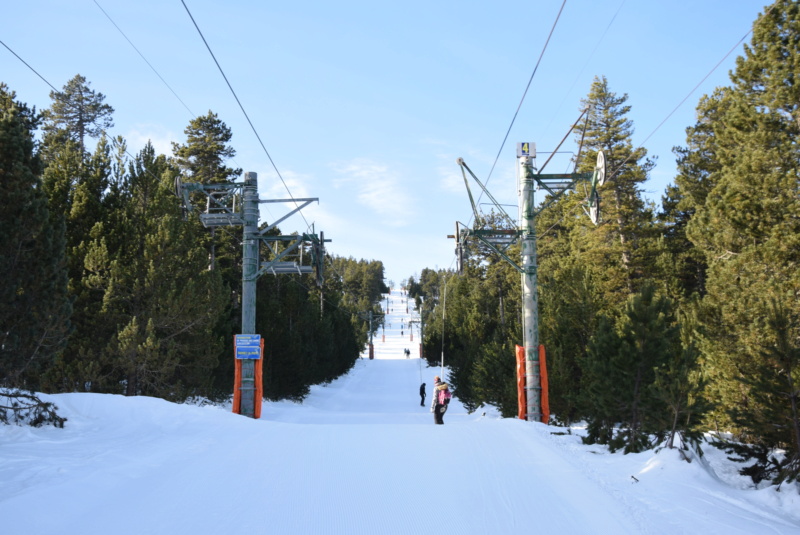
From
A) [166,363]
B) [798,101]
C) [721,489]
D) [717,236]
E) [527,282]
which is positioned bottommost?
[721,489]

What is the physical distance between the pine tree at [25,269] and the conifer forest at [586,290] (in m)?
0.03

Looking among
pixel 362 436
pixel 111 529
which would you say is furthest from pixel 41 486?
pixel 362 436

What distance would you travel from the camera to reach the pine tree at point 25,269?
923 centimetres

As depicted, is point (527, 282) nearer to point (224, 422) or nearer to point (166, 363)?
point (224, 422)

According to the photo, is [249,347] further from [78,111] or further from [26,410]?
[78,111]

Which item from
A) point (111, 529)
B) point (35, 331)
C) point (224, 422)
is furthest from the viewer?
point (224, 422)

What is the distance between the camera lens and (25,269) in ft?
31.2

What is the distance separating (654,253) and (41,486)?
96.4 feet

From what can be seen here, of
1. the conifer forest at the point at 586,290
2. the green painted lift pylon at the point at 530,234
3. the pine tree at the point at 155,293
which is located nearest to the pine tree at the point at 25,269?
the conifer forest at the point at 586,290

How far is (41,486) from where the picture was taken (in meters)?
6.23

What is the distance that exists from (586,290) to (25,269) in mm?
16937

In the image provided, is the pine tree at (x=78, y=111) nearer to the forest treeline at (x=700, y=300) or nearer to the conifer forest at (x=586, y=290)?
the conifer forest at (x=586, y=290)

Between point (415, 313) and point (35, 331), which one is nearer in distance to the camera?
point (35, 331)

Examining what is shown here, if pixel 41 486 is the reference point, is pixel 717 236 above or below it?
above
